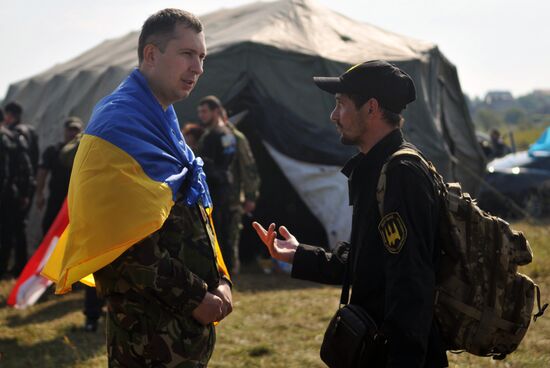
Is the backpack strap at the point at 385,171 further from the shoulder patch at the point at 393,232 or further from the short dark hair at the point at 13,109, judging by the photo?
the short dark hair at the point at 13,109

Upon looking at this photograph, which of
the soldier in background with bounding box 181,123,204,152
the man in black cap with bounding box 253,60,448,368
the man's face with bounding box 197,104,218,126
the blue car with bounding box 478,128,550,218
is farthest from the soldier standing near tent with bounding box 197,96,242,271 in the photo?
the blue car with bounding box 478,128,550,218

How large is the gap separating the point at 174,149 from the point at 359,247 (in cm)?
78

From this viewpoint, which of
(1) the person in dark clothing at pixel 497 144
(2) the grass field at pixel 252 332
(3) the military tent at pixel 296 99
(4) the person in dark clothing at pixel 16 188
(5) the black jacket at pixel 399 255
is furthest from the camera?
(1) the person in dark clothing at pixel 497 144

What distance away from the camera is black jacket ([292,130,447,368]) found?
2.28 meters

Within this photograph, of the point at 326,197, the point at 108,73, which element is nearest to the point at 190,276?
the point at 326,197

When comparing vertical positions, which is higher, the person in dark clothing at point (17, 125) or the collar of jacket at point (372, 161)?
the collar of jacket at point (372, 161)

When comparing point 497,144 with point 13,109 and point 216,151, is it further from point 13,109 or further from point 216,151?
point 13,109

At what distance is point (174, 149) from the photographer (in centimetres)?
267

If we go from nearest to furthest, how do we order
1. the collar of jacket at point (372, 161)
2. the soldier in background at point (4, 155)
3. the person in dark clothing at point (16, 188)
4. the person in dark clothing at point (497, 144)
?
1. the collar of jacket at point (372, 161)
2. the soldier in background at point (4, 155)
3. the person in dark clothing at point (16, 188)
4. the person in dark clothing at point (497, 144)

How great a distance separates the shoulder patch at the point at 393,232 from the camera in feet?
7.66

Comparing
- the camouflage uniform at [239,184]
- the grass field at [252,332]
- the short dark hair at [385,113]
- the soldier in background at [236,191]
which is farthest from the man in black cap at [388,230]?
the camouflage uniform at [239,184]

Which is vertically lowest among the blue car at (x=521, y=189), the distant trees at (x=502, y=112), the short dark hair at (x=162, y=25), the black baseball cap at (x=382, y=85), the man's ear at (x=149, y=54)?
the distant trees at (x=502, y=112)

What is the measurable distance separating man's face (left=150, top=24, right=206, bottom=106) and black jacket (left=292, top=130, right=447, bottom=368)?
0.72m

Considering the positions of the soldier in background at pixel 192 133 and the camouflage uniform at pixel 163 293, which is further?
the soldier in background at pixel 192 133
